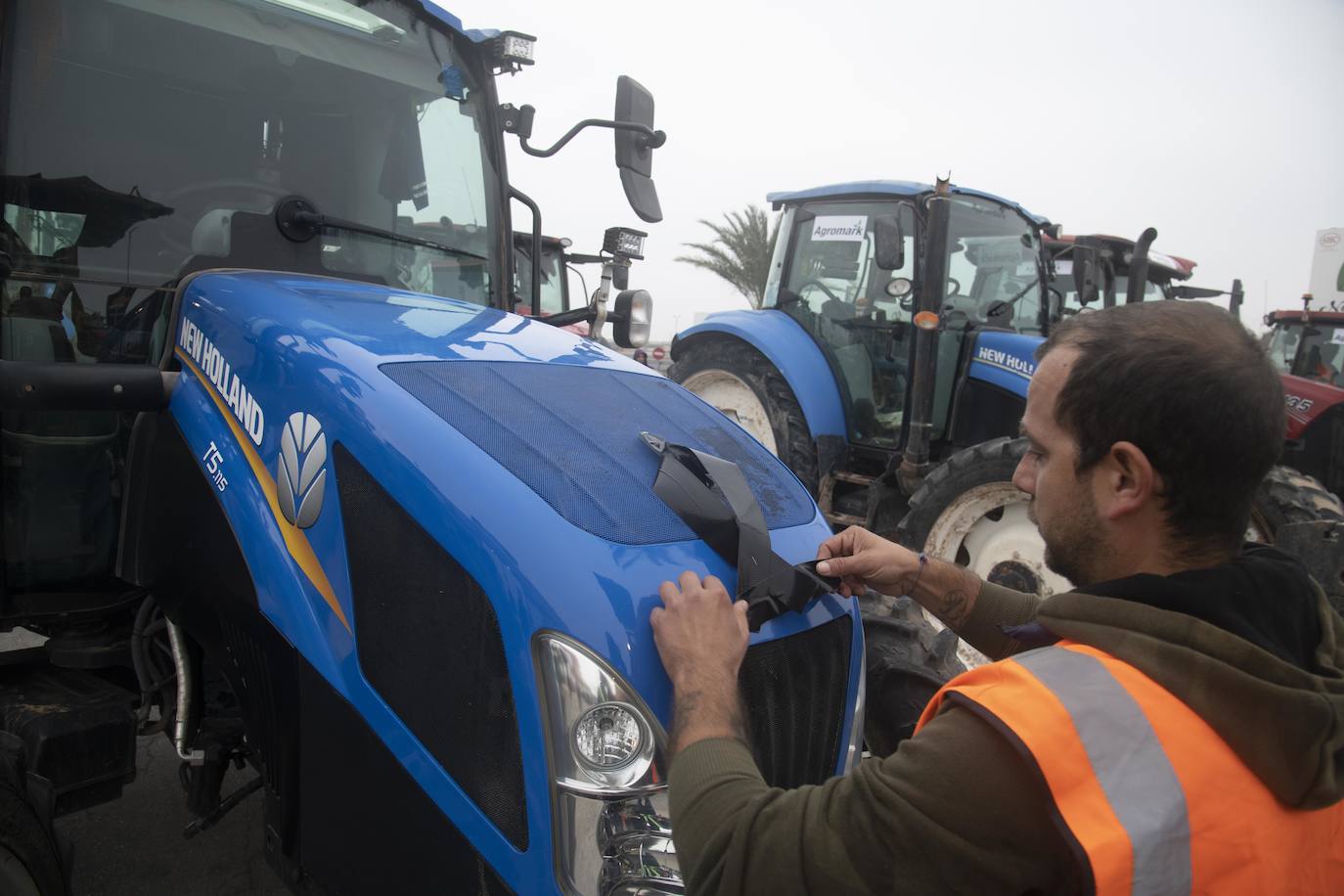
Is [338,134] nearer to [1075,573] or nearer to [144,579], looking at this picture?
[144,579]

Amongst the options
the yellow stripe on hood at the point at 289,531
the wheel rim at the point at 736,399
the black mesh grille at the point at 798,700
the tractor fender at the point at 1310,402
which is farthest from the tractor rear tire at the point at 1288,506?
the yellow stripe on hood at the point at 289,531

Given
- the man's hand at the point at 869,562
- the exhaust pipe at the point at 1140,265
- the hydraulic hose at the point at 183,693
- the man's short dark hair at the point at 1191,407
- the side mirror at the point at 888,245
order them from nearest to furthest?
the man's short dark hair at the point at 1191,407 → the man's hand at the point at 869,562 → the hydraulic hose at the point at 183,693 → the side mirror at the point at 888,245 → the exhaust pipe at the point at 1140,265

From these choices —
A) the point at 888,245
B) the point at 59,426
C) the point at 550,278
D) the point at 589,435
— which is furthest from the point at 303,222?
the point at 550,278

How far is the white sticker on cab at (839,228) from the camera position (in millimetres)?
6258

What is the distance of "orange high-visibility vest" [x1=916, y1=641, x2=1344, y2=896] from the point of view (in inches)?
43.1

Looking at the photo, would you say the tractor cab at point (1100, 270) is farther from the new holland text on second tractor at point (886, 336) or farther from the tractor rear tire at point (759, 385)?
the tractor rear tire at point (759, 385)

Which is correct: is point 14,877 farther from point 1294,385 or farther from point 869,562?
point 1294,385

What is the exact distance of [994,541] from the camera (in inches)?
192

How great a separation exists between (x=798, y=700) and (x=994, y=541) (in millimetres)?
3371

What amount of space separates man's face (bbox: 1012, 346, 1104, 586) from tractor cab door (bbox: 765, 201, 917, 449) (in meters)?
4.64

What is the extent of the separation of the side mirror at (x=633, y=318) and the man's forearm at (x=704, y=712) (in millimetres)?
1991

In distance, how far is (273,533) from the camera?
6.11 feet

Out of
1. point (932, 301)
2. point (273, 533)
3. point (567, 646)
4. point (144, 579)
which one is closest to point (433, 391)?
point (273, 533)

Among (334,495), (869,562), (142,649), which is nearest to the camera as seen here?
(334,495)
